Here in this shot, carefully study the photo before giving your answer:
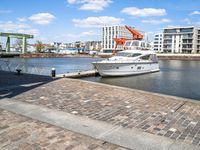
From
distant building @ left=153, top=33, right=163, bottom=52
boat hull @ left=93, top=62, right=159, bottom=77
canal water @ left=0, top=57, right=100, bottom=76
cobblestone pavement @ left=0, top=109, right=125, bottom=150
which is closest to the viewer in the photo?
cobblestone pavement @ left=0, top=109, right=125, bottom=150

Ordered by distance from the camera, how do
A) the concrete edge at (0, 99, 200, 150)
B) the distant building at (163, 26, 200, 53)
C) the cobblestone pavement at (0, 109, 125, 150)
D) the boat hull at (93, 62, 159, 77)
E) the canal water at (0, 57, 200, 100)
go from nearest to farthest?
the cobblestone pavement at (0, 109, 125, 150) < the concrete edge at (0, 99, 200, 150) < the canal water at (0, 57, 200, 100) < the boat hull at (93, 62, 159, 77) < the distant building at (163, 26, 200, 53)

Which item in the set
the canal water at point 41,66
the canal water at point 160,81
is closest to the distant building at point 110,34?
the canal water at point 41,66

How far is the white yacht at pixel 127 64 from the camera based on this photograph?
101ft

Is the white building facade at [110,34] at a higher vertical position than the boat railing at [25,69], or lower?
higher

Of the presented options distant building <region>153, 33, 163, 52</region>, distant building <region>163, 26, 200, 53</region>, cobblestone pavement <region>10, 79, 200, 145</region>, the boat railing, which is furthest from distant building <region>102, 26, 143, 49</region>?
cobblestone pavement <region>10, 79, 200, 145</region>

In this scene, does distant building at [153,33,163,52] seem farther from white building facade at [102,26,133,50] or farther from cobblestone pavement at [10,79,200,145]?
cobblestone pavement at [10,79,200,145]

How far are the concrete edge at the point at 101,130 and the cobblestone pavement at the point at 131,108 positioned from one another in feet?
1.40

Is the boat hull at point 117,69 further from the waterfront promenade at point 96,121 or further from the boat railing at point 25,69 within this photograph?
the waterfront promenade at point 96,121

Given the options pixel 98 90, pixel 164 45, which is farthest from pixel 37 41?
pixel 98 90

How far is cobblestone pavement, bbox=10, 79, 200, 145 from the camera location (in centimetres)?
668

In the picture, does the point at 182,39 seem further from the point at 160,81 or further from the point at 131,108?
the point at 131,108

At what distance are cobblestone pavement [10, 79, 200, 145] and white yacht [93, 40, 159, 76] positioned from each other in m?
18.3

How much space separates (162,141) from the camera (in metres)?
5.61

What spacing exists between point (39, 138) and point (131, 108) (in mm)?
4048
